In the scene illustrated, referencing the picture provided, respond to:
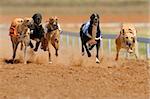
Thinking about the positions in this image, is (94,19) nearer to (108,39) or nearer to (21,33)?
(21,33)

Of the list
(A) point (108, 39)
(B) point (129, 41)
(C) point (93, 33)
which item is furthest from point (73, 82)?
(A) point (108, 39)

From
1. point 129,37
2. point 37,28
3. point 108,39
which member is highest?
point 37,28

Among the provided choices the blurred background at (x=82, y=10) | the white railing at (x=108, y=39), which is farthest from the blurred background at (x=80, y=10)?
the white railing at (x=108, y=39)

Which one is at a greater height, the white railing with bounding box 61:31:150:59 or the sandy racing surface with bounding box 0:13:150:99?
the white railing with bounding box 61:31:150:59

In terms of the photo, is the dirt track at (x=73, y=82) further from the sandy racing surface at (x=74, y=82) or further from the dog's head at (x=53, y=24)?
the dog's head at (x=53, y=24)

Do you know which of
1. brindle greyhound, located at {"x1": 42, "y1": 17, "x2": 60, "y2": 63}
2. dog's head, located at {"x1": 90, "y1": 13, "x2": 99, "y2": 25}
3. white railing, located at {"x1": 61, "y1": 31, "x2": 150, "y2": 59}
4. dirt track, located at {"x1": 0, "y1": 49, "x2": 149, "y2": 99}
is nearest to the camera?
dirt track, located at {"x1": 0, "y1": 49, "x2": 149, "y2": 99}

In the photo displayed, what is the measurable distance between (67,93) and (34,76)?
70.7 inches

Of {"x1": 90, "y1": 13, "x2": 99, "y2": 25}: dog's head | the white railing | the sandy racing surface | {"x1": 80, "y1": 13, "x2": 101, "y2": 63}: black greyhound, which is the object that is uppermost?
{"x1": 90, "y1": 13, "x2": 99, "y2": 25}: dog's head

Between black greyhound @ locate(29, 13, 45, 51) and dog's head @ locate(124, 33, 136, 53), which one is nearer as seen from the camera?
dog's head @ locate(124, 33, 136, 53)

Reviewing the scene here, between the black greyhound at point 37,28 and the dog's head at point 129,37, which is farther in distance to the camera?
the black greyhound at point 37,28

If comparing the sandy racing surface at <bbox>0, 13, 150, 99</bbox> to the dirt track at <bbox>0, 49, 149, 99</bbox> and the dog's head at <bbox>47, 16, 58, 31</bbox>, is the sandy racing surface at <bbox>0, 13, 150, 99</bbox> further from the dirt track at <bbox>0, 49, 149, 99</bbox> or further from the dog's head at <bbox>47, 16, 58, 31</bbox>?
the dog's head at <bbox>47, 16, 58, 31</bbox>

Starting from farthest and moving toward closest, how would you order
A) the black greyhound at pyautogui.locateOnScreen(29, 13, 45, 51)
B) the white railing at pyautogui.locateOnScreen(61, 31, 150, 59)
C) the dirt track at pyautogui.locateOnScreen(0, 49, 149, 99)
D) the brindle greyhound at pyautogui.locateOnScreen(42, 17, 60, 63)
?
the white railing at pyautogui.locateOnScreen(61, 31, 150, 59) < the brindle greyhound at pyautogui.locateOnScreen(42, 17, 60, 63) < the black greyhound at pyautogui.locateOnScreen(29, 13, 45, 51) < the dirt track at pyautogui.locateOnScreen(0, 49, 149, 99)

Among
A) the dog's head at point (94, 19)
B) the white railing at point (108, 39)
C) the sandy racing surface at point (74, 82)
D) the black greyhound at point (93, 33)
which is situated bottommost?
the sandy racing surface at point (74, 82)

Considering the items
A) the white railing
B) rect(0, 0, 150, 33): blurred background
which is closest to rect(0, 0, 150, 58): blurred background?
rect(0, 0, 150, 33): blurred background
